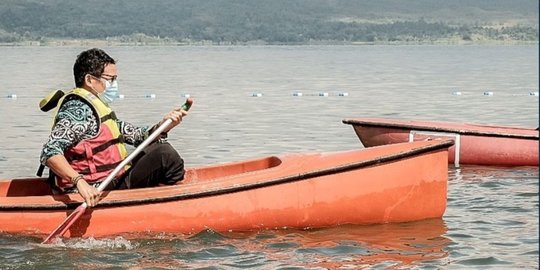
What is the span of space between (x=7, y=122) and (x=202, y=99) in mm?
10144

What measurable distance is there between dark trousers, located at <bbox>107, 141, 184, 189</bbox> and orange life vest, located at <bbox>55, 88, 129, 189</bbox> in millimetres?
242

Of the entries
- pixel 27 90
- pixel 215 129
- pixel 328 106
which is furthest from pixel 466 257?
pixel 27 90

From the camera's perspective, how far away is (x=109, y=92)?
1003cm

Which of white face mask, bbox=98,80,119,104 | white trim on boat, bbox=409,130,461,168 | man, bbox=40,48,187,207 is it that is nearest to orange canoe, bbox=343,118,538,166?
white trim on boat, bbox=409,130,461,168

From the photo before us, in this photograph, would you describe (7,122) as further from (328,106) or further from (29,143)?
(328,106)

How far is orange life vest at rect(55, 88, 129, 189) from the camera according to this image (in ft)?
32.2

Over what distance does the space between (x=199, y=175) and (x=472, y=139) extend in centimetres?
528

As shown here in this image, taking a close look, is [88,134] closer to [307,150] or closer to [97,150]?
[97,150]

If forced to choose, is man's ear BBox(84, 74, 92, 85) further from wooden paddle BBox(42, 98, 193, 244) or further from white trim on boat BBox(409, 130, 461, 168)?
white trim on boat BBox(409, 130, 461, 168)

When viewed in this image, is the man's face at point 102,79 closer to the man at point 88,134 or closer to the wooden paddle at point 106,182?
the man at point 88,134

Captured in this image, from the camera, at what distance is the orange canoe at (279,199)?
10.0 metres

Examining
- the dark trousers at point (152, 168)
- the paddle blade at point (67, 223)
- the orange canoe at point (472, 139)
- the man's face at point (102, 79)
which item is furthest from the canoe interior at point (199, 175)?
the orange canoe at point (472, 139)

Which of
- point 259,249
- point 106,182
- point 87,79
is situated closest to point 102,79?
point 87,79

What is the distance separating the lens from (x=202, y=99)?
34781mm
